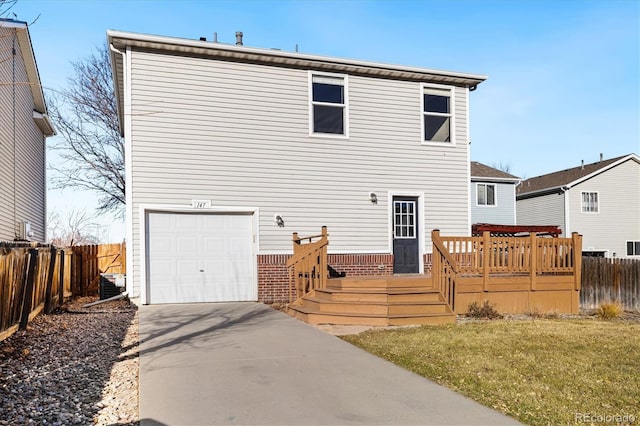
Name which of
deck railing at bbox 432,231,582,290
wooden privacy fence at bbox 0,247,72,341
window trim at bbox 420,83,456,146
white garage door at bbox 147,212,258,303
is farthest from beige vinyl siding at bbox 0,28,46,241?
deck railing at bbox 432,231,582,290

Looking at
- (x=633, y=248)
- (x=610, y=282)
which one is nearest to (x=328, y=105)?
(x=610, y=282)

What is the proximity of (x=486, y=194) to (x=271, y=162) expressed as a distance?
16364 mm

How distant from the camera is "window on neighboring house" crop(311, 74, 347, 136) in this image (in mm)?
13031

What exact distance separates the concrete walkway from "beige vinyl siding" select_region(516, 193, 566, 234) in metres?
22.7

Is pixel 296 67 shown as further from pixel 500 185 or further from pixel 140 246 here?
pixel 500 185

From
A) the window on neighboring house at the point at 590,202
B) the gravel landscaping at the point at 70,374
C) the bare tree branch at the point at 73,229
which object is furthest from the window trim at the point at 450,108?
the bare tree branch at the point at 73,229

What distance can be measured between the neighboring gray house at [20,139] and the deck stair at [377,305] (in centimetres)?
919

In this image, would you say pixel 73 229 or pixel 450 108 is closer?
pixel 450 108

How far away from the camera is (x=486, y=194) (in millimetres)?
25406

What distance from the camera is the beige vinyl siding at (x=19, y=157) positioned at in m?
13.7

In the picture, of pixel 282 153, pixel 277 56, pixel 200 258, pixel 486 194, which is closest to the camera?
pixel 200 258

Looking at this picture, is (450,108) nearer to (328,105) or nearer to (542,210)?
(328,105)

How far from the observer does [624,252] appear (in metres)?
26.3

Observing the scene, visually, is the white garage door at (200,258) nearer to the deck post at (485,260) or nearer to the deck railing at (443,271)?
the deck railing at (443,271)
